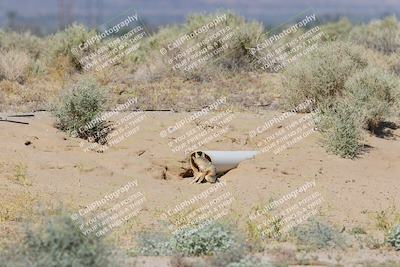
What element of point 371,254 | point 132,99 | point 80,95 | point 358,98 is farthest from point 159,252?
point 132,99

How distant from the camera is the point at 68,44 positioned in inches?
912

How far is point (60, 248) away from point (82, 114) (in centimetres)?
795

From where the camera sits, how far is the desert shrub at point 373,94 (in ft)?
52.5

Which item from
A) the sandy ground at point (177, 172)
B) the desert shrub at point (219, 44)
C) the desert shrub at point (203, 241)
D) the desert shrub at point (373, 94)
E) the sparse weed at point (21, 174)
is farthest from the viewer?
the desert shrub at point (219, 44)

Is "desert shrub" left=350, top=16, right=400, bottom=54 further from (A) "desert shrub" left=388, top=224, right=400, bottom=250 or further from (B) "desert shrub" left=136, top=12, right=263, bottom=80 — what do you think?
(A) "desert shrub" left=388, top=224, right=400, bottom=250

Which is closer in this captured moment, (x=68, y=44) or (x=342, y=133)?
(x=342, y=133)

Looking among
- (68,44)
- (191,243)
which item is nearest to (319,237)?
(191,243)

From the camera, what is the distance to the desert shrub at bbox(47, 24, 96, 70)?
22.5m

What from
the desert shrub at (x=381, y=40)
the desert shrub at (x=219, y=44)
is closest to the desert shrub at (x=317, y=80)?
the desert shrub at (x=219, y=44)

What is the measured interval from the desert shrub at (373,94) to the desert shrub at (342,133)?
0.70m

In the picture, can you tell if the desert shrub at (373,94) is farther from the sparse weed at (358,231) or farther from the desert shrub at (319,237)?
the desert shrub at (319,237)

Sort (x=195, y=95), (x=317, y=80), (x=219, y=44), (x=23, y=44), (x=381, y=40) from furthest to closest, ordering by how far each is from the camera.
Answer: (x=381, y=40) → (x=23, y=44) → (x=219, y=44) → (x=195, y=95) → (x=317, y=80)

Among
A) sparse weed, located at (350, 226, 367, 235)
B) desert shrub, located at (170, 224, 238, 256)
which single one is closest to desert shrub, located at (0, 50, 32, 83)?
sparse weed, located at (350, 226, 367, 235)

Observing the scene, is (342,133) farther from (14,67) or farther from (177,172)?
(14,67)
